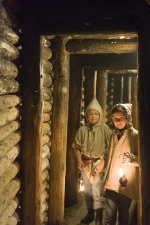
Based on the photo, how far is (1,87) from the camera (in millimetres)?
3363

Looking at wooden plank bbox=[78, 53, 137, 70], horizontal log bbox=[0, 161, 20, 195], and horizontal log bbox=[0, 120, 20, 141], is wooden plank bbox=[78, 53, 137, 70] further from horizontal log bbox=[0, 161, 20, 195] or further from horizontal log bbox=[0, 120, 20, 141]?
horizontal log bbox=[0, 161, 20, 195]

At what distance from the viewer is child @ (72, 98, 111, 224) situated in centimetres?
554

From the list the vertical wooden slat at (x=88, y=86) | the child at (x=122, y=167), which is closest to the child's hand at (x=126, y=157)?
the child at (x=122, y=167)

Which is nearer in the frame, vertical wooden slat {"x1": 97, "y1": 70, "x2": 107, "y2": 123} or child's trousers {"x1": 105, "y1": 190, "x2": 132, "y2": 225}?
child's trousers {"x1": 105, "y1": 190, "x2": 132, "y2": 225}

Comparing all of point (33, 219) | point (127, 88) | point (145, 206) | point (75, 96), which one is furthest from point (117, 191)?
point (127, 88)

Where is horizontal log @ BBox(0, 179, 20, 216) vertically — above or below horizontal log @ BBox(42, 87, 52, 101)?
below

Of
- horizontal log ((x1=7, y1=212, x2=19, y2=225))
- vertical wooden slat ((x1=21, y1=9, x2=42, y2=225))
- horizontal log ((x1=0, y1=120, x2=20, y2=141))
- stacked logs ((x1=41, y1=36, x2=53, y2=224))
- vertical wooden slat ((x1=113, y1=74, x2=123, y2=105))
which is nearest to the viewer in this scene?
horizontal log ((x1=0, y1=120, x2=20, y2=141))

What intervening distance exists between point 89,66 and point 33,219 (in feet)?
13.0

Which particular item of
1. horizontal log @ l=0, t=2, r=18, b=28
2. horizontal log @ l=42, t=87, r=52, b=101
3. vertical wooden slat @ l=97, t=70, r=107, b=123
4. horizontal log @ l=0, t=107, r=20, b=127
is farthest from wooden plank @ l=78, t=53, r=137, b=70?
horizontal log @ l=0, t=107, r=20, b=127

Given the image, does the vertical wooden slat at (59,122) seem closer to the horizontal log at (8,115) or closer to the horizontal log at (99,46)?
the horizontal log at (99,46)

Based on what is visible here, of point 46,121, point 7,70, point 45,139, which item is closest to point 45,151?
point 45,139

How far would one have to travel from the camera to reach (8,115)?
12.0ft

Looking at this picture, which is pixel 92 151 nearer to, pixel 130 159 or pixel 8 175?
pixel 130 159

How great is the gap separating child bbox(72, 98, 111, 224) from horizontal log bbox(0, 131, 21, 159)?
6.02 ft
